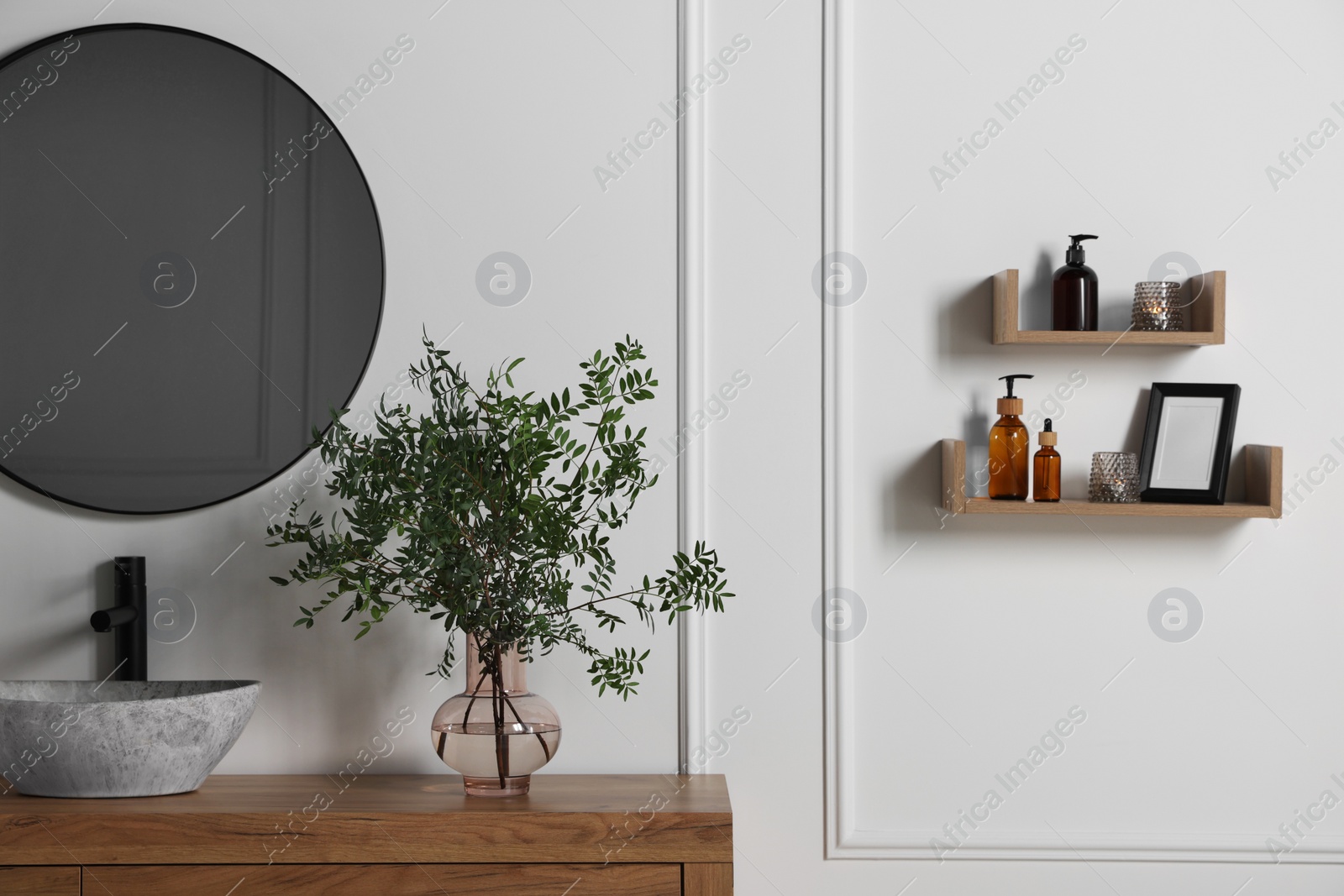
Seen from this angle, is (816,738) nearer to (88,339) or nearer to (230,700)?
Result: (230,700)

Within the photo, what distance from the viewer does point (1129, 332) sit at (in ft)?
4.82

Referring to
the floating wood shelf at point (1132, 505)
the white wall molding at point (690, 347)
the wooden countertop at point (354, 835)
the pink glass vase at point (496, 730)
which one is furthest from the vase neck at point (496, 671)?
the floating wood shelf at point (1132, 505)

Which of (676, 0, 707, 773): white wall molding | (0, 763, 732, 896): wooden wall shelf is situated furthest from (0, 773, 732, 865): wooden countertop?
(676, 0, 707, 773): white wall molding

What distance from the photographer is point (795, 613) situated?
5.06 ft

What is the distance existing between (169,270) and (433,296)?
1.36 feet

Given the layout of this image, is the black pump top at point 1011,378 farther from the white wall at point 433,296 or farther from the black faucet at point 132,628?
the black faucet at point 132,628

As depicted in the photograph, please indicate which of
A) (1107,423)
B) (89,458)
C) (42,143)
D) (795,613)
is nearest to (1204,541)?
(1107,423)

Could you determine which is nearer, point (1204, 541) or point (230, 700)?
point (230, 700)

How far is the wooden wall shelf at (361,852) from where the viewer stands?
1.22 m

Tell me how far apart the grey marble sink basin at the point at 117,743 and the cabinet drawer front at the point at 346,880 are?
0.11 meters

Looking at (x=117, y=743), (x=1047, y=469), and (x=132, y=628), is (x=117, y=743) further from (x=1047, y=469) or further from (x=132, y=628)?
(x=1047, y=469)

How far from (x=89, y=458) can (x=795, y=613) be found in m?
1.13

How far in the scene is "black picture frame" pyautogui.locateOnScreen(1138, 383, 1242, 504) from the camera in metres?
1.48

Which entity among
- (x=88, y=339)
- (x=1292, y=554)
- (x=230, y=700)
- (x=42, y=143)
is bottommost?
(x=230, y=700)
